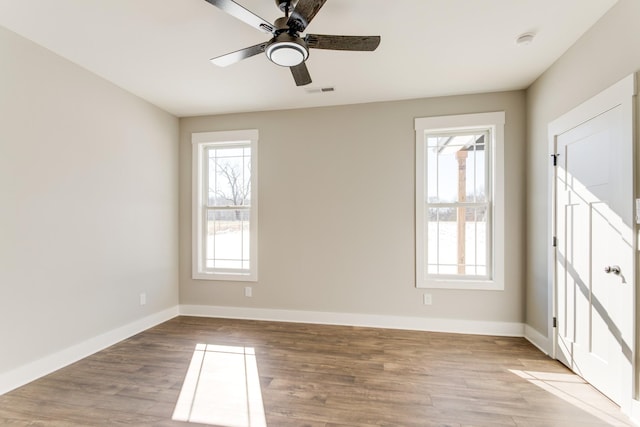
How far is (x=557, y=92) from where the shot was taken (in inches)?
111

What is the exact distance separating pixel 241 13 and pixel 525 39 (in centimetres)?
218

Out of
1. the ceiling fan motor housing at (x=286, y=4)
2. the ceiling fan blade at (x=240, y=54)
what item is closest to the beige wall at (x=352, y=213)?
the ceiling fan blade at (x=240, y=54)

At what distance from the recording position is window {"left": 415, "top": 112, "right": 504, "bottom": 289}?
3.59m

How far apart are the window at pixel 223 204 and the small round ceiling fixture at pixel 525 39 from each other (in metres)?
2.93

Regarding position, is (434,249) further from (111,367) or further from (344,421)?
(111,367)

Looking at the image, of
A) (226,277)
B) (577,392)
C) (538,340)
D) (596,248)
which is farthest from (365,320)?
(596,248)

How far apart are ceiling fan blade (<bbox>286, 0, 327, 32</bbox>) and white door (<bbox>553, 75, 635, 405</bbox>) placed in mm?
2052

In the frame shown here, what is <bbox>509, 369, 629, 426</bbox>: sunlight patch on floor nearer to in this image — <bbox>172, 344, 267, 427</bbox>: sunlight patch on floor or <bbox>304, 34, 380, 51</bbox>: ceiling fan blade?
<bbox>172, 344, 267, 427</bbox>: sunlight patch on floor

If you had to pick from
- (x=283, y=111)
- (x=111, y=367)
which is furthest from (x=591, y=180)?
(x=111, y=367)

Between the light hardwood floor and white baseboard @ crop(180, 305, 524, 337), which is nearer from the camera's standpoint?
the light hardwood floor

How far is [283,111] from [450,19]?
2294 mm

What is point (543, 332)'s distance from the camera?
10.0 feet

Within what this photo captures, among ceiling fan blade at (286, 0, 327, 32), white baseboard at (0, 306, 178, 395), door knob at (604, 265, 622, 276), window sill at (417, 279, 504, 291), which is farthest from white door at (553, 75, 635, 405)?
white baseboard at (0, 306, 178, 395)

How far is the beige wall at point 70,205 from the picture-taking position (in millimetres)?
2391
